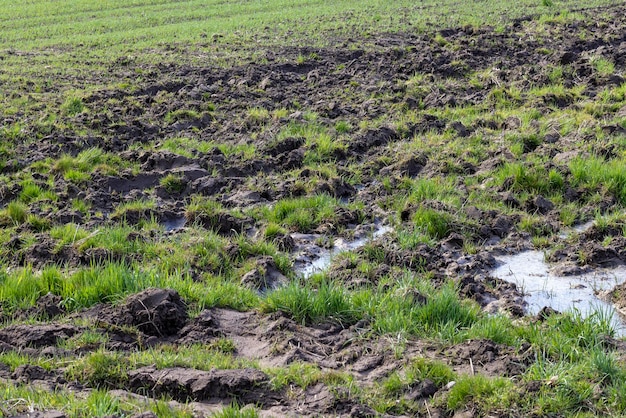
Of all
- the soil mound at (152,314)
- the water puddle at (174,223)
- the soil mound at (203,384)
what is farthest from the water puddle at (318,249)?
the soil mound at (203,384)

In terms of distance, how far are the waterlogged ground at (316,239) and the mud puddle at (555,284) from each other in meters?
0.03

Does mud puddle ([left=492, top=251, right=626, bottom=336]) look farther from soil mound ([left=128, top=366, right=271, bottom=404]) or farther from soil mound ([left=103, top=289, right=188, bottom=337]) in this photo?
soil mound ([left=103, top=289, right=188, bottom=337])

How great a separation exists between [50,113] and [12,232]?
438 centimetres

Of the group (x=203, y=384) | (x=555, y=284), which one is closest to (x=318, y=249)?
(x=555, y=284)

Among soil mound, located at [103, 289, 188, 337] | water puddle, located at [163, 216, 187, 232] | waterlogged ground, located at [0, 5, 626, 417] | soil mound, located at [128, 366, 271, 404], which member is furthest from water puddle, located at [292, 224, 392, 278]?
soil mound, located at [128, 366, 271, 404]

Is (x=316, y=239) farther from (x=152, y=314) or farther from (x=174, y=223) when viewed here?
(x=152, y=314)

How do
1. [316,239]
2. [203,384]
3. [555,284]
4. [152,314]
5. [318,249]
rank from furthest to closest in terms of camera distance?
[316,239] → [318,249] → [555,284] → [152,314] → [203,384]

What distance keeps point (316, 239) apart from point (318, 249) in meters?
0.22

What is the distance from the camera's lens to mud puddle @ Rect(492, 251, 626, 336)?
6.27 m

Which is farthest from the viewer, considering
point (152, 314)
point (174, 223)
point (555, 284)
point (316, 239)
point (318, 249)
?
point (174, 223)

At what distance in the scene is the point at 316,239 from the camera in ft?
25.5

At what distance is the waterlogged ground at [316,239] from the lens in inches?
185

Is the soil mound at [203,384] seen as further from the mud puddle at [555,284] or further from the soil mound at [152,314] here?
the mud puddle at [555,284]

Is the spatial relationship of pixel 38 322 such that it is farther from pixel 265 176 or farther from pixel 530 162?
pixel 530 162
